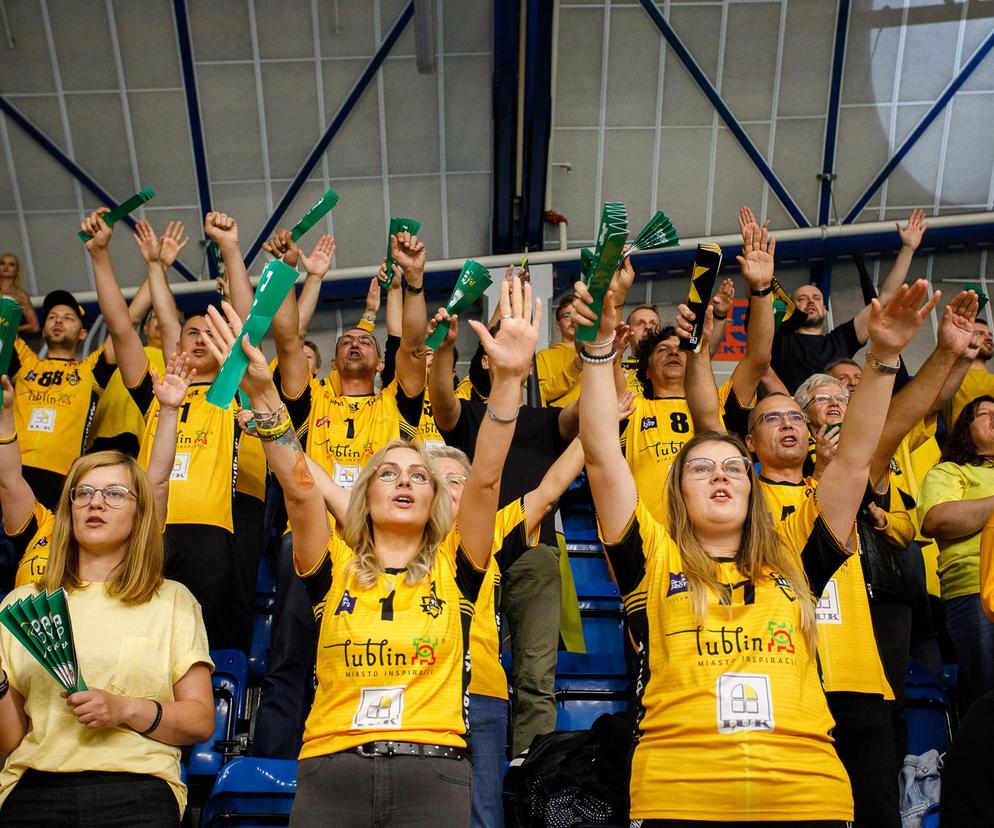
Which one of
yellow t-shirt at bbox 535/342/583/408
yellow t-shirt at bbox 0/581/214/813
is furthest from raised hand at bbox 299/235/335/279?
yellow t-shirt at bbox 0/581/214/813

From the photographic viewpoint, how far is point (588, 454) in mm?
2533

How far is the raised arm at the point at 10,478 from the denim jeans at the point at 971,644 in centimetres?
313

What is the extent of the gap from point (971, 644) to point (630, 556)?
5.17ft

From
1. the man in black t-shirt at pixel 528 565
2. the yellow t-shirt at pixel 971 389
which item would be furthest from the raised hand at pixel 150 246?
the yellow t-shirt at pixel 971 389

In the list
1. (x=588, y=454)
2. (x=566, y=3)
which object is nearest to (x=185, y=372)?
(x=588, y=454)

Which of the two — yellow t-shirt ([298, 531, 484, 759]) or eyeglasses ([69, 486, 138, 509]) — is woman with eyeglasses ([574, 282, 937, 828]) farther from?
eyeglasses ([69, 486, 138, 509])

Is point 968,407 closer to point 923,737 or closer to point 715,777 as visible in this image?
point 923,737

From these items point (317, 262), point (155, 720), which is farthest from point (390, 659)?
point (317, 262)

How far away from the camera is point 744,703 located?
230 cm

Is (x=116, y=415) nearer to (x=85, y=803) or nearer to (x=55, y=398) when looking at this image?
(x=55, y=398)

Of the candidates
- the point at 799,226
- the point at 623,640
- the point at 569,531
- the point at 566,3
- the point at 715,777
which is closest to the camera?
the point at 715,777

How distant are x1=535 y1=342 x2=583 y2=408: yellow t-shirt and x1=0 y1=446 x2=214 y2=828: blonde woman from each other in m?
2.79

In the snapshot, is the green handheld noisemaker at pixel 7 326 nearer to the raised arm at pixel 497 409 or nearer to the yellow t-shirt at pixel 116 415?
the yellow t-shirt at pixel 116 415

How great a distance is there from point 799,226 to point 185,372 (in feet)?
17.3
